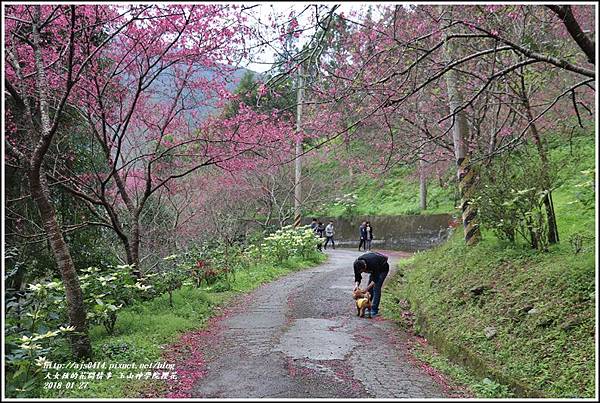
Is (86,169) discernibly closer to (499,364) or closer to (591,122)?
(499,364)

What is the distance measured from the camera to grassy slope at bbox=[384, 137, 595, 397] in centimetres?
458

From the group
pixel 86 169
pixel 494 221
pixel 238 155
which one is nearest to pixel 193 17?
pixel 238 155

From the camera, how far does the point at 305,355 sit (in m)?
5.64

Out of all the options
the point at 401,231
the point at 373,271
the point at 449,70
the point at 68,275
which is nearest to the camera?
the point at 68,275

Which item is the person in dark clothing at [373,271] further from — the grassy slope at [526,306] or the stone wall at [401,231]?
the stone wall at [401,231]

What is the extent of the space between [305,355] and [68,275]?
2821 millimetres

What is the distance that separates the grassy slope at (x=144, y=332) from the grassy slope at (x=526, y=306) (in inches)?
136

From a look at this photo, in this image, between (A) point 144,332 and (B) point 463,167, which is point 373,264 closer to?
(B) point 463,167

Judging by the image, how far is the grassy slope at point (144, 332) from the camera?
4348 mm

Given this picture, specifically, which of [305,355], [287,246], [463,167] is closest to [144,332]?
[305,355]

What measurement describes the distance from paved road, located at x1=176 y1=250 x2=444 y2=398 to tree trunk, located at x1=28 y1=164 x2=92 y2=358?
1341 mm

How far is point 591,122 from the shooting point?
1653cm

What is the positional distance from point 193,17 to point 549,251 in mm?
6379

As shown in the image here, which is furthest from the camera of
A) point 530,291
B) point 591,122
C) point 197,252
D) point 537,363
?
point 591,122
